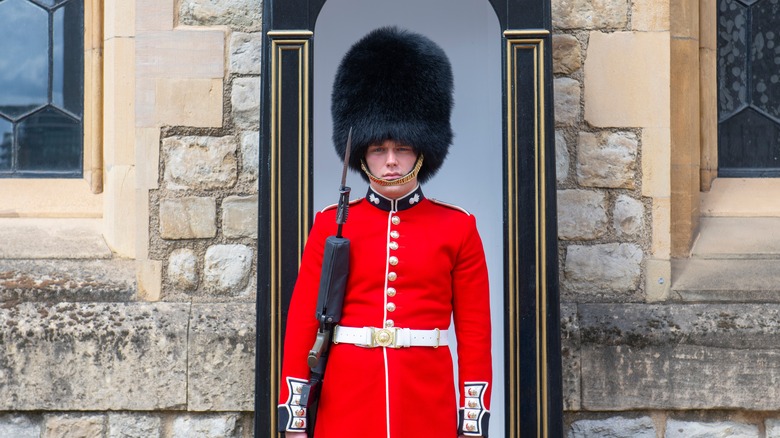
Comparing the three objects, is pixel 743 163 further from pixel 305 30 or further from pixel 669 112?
pixel 305 30

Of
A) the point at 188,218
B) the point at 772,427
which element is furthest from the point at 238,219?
the point at 772,427

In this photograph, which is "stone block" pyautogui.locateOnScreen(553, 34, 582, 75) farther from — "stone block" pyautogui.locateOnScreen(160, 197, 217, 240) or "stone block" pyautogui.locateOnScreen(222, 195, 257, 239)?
"stone block" pyautogui.locateOnScreen(160, 197, 217, 240)

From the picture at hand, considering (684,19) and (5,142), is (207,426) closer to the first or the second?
(5,142)

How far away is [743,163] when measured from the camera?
12.3 ft

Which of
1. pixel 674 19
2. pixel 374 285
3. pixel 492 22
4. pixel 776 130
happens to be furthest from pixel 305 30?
pixel 776 130

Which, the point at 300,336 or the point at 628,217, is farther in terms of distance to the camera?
the point at 628,217

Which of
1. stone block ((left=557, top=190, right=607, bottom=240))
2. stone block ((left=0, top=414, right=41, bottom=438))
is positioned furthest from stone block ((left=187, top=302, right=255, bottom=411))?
stone block ((left=557, top=190, right=607, bottom=240))

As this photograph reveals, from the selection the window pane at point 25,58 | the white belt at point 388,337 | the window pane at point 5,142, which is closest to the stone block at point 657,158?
the white belt at point 388,337

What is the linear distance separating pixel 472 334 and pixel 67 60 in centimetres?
210

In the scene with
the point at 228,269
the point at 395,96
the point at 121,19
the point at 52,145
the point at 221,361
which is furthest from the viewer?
the point at 52,145

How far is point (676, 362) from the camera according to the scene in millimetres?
3357

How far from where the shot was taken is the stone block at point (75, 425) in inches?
133

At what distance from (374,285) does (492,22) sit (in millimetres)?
1011

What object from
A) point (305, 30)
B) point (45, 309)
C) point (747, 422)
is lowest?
point (747, 422)
